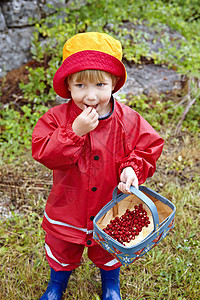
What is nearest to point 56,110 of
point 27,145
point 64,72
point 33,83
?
point 64,72

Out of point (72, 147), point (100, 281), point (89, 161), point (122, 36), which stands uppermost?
point (72, 147)

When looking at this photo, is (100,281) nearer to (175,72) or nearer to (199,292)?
(199,292)

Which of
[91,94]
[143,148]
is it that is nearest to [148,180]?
[143,148]

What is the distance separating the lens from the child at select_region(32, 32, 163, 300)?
1409mm

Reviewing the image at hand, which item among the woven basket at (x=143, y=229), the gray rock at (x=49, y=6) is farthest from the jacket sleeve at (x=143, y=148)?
the gray rock at (x=49, y=6)

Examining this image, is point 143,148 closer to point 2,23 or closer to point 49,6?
point 2,23

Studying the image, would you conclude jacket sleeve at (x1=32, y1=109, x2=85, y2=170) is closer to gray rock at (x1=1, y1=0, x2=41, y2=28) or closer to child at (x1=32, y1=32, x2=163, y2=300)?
child at (x1=32, y1=32, x2=163, y2=300)

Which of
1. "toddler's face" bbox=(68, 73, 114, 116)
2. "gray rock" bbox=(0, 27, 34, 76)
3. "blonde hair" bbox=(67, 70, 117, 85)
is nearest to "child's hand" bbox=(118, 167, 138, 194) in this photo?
"toddler's face" bbox=(68, 73, 114, 116)

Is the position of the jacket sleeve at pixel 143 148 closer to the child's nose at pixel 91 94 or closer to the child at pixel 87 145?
Answer: the child at pixel 87 145

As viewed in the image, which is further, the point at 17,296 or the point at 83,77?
the point at 17,296

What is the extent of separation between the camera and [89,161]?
158 centimetres

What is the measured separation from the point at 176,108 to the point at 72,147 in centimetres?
254

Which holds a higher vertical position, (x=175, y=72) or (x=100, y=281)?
(x=175, y=72)

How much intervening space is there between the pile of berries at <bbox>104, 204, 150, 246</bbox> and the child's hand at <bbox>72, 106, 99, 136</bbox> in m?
0.56
